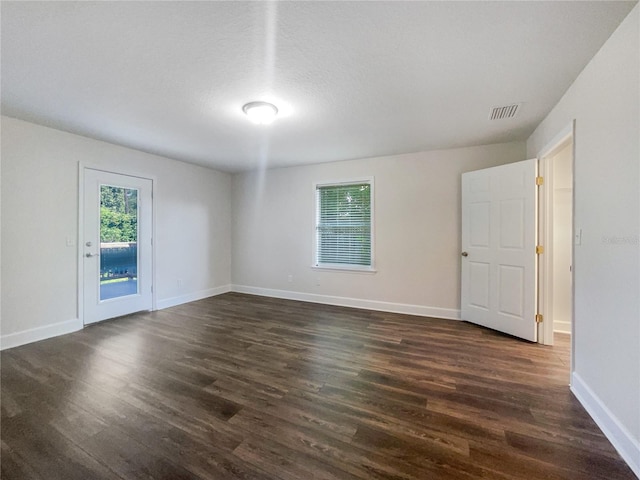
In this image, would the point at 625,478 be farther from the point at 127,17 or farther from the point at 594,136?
the point at 127,17

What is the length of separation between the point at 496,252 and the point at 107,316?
5207mm

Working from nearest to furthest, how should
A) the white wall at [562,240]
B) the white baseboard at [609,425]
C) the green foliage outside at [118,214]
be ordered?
1. the white baseboard at [609,425]
2. the white wall at [562,240]
3. the green foliage outside at [118,214]

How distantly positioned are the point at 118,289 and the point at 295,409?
3401 mm

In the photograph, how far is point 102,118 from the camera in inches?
110

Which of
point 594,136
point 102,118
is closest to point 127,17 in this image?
point 102,118

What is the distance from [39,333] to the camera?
3.01m

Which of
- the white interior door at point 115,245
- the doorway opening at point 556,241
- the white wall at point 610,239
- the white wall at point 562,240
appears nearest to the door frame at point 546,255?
the doorway opening at point 556,241

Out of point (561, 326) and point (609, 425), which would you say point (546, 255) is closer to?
point (561, 326)

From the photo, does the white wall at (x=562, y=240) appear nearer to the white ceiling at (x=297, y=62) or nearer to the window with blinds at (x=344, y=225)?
the white ceiling at (x=297, y=62)

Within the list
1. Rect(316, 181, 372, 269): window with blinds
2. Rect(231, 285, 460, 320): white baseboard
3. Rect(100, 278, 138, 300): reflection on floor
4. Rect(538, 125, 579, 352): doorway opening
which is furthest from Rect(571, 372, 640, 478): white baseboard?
Rect(100, 278, 138, 300): reflection on floor

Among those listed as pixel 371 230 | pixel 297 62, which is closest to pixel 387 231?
pixel 371 230

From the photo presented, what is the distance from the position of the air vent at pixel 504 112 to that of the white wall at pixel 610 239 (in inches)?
18.2

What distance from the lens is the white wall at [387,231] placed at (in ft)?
12.5

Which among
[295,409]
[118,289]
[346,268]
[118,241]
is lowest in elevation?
[295,409]
